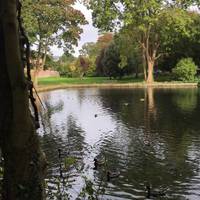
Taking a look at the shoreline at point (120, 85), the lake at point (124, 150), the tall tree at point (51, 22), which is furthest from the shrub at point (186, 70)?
the lake at point (124, 150)

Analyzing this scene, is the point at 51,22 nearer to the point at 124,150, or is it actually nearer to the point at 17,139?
the point at 124,150

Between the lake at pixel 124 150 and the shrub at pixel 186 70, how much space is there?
3070 cm

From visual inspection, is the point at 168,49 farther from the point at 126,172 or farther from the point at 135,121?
the point at 126,172

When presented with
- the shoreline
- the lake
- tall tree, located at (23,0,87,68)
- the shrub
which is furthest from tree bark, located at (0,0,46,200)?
the shrub

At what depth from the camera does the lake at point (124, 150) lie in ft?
Answer: 47.6

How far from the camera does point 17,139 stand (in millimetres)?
5281

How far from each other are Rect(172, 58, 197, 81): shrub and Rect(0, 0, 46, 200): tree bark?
68841 millimetres

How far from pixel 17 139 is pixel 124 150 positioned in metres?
16.3

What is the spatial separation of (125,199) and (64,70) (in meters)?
110

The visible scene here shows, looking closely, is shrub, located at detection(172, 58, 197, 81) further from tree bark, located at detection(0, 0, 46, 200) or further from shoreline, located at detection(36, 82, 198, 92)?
tree bark, located at detection(0, 0, 46, 200)

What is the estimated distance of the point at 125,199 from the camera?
13742 mm

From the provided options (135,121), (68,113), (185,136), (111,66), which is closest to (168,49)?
(111,66)

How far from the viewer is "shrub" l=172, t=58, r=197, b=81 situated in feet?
239

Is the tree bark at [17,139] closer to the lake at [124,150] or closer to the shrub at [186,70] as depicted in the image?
Result: the lake at [124,150]
